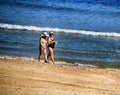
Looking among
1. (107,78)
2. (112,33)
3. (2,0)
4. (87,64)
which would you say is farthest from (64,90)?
(2,0)

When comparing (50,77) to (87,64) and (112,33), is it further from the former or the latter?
(112,33)

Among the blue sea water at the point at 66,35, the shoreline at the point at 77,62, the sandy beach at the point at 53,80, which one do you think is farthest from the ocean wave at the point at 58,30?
the sandy beach at the point at 53,80

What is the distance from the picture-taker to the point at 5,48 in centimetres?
1819

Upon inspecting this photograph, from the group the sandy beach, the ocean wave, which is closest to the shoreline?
the sandy beach

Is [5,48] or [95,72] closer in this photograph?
[95,72]

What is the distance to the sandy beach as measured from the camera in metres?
10.4

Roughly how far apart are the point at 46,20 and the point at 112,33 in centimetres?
672

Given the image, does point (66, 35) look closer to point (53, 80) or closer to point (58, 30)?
point (58, 30)

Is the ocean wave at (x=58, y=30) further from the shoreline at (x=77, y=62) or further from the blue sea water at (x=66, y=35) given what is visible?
the shoreline at (x=77, y=62)

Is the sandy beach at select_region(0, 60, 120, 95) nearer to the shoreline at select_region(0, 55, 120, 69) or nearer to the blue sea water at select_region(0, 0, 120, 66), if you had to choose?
the shoreline at select_region(0, 55, 120, 69)

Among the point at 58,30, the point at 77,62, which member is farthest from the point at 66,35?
the point at 77,62

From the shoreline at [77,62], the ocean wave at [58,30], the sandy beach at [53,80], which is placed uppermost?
the sandy beach at [53,80]

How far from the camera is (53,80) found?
11.5 meters

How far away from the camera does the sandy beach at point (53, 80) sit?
10359 millimetres
